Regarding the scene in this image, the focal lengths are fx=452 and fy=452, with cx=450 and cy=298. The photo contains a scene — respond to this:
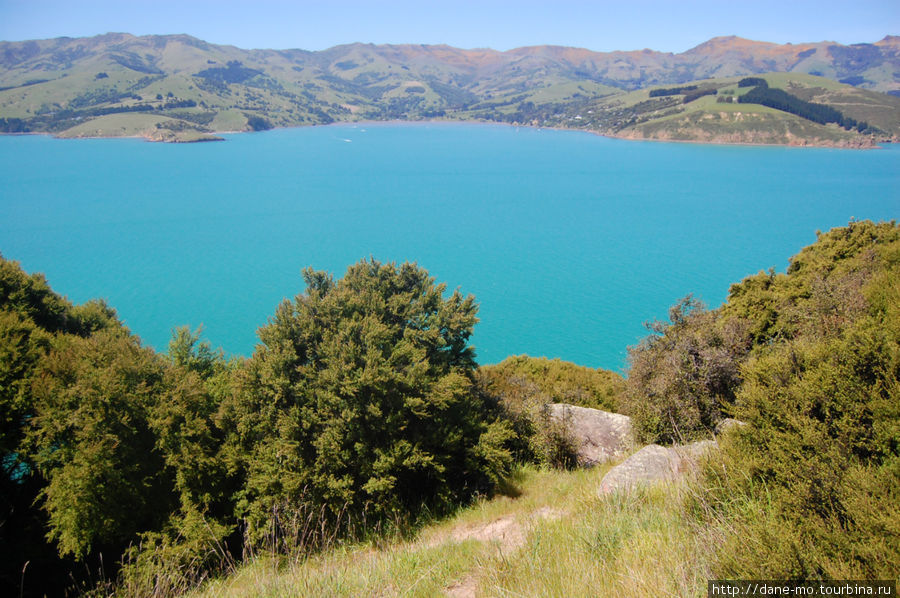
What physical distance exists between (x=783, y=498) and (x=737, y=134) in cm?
21664

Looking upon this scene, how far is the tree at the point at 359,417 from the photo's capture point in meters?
14.6

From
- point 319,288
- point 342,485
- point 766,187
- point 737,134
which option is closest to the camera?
point 342,485

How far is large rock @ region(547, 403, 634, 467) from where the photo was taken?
59.7ft

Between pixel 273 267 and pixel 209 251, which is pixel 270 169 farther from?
Answer: pixel 273 267

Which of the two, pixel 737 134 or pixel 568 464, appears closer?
pixel 568 464

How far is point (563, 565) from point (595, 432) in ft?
49.3

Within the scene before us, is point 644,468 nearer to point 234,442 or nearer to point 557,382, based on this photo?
point 234,442

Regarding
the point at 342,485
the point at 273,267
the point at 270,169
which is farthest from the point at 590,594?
the point at 270,169

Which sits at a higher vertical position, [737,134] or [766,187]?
[737,134]

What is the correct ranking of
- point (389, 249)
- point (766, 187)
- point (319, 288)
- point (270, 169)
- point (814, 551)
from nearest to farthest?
point (814, 551)
point (319, 288)
point (389, 249)
point (766, 187)
point (270, 169)

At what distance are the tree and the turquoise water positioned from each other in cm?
2592

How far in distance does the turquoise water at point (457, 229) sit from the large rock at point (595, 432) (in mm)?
22947

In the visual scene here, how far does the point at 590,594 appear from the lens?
16.0ft

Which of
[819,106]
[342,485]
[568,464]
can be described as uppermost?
[819,106]
